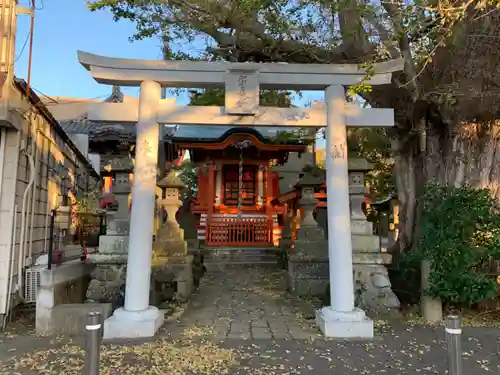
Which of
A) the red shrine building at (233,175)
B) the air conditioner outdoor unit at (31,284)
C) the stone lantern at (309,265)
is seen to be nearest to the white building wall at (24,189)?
the air conditioner outdoor unit at (31,284)

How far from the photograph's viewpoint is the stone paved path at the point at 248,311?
19.9 ft

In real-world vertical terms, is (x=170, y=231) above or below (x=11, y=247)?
above

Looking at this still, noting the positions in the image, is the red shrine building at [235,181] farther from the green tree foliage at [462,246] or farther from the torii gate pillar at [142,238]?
the torii gate pillar at [142,238]

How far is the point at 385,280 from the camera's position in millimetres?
7004

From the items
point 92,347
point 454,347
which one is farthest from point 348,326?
point 92,347

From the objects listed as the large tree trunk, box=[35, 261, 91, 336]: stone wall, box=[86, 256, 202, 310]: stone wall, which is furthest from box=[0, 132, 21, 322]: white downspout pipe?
the large tree trunk

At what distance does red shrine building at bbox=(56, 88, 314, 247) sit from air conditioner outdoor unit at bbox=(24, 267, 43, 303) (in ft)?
20.9

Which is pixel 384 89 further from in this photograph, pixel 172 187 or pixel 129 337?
pixel 129 337

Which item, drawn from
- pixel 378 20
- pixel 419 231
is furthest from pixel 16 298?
pixel 378 20

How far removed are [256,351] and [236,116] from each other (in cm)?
341

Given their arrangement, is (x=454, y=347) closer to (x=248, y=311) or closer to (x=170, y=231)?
(x=248, y=311)

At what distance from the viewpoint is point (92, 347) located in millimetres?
3275

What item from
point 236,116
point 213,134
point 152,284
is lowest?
point 152,284

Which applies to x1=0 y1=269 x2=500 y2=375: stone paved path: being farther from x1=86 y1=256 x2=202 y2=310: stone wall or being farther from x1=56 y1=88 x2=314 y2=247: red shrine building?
x1=56 y1=88 x2=314 y2=247: red shrine building
